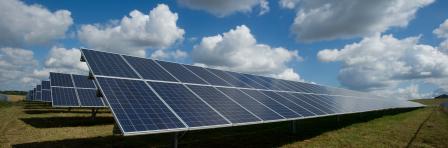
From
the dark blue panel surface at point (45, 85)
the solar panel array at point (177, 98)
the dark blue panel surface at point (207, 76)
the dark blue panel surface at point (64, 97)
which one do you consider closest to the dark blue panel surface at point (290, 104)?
the solar panel array at point (177, 98)

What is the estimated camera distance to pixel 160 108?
1002 centimetres

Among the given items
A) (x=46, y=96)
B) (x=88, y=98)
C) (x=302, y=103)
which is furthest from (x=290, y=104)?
(x=46, y=96)

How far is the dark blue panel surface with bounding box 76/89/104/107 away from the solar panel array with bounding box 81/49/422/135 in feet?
30.7

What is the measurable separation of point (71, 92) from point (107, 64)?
1595cm

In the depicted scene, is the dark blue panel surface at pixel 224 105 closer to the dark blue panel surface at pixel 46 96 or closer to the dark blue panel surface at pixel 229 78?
the dark blue panel surface at pixel 229 78

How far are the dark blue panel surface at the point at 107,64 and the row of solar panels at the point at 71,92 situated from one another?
9885mm

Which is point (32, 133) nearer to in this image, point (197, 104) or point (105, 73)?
point (105, 73)

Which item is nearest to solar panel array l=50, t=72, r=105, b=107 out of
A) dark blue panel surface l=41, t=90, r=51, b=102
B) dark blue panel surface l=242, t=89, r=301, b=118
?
dark blue panel surface l=41, t=90, r=51, b=102

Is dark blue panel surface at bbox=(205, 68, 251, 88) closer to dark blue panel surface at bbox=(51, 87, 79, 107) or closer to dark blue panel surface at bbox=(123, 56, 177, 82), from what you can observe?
dark blue panel surface at bbox=(123, 56, 177, 82)

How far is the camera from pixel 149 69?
1405cm

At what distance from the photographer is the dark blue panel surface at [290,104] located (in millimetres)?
15761

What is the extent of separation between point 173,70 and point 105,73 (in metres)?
4.59

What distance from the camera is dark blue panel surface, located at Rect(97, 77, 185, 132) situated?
8.54m

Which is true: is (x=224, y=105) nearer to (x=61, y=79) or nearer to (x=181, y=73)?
(x=181, y=73)
